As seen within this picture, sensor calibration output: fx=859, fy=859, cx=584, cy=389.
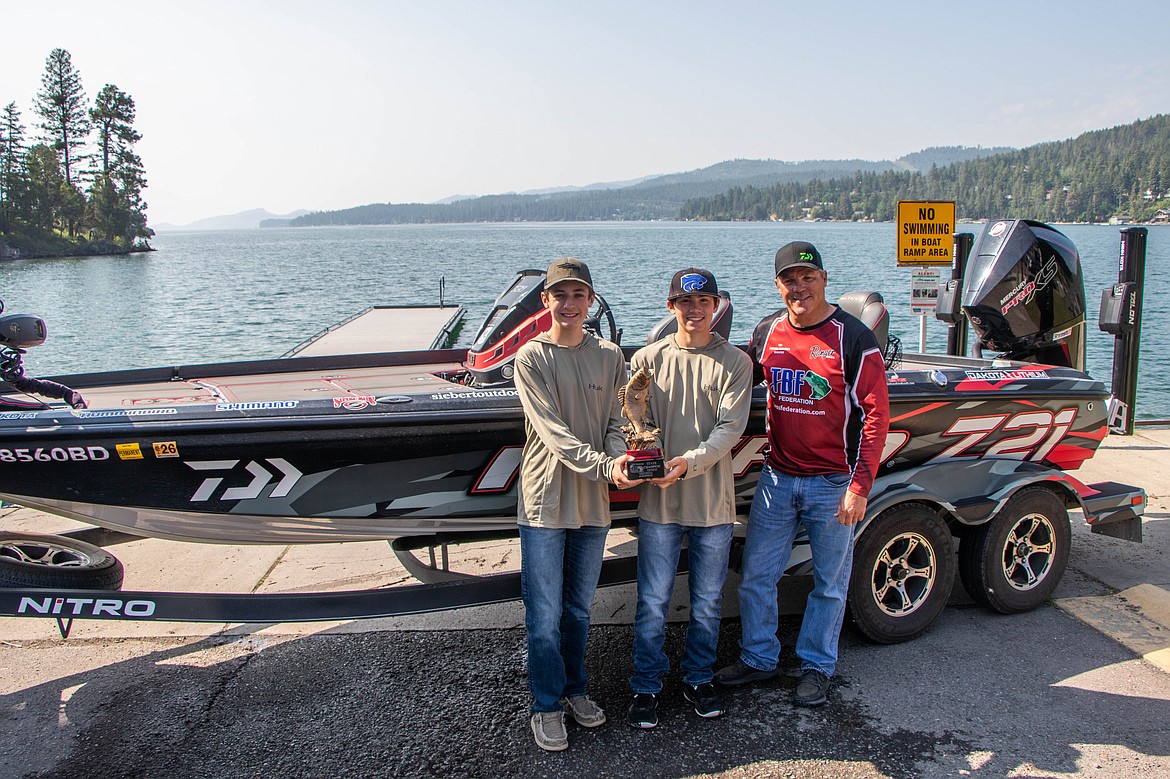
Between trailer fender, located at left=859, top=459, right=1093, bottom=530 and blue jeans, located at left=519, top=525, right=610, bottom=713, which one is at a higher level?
trailer fender, located at left=859, top=459, right=1093, bottom=530

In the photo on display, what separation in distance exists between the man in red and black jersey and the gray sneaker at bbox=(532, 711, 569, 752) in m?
0.76

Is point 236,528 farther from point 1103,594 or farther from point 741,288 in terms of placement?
point 741,288

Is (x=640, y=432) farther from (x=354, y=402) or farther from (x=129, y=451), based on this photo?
(x=129, y=451)

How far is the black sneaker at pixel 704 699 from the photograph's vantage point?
338cm

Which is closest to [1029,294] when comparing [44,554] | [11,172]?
[44,554]

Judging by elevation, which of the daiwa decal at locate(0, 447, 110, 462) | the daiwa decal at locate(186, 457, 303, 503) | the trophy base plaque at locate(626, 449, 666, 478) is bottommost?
the daiwa decal at locate(186, 457, 303, 503)

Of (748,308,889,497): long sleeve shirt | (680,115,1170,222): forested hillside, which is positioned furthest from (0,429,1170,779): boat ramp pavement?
(680,115,1170,222): forested hillside

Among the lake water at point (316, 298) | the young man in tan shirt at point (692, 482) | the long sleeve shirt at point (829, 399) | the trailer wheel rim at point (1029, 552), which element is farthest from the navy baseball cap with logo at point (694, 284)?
the lake water at point (316, 298)

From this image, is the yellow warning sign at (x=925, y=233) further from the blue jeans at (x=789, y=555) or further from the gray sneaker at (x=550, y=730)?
the gray sneaker at (x=550, y=730)

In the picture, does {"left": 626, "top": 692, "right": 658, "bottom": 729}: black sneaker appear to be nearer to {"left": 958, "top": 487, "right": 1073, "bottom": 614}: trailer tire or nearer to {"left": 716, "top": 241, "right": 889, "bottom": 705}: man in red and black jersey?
{"left": 716, "top": 241, "right": 889, "bottom": 705}: man in red and black jersey

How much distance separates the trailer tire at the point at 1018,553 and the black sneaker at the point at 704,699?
166cm

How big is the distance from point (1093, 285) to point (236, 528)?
38.3m

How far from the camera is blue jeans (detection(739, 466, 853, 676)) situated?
340 centimetres

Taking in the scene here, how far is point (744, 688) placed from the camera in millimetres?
3641
